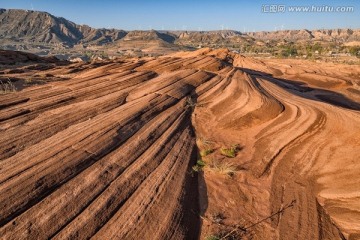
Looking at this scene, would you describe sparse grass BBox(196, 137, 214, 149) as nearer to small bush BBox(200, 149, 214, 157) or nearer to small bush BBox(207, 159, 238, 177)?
small bush BBox(200, 149, 214, 157)

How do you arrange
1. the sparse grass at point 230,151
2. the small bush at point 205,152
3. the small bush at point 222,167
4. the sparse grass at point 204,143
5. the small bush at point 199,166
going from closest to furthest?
the small bush at point 222,167 < the small bush at point 199,166 < the small bush at point 205,152 < the sparse grass at point 230,151 < the sparse grass at point 204,143

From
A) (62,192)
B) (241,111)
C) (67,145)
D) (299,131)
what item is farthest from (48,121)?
(299,131)

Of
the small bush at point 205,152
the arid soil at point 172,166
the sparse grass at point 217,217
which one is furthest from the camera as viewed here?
the small bush at point 205,152

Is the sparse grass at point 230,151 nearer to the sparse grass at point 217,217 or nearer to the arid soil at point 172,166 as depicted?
the arid soil at point 172,166

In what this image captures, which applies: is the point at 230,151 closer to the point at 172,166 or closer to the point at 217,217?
the point at 172,166

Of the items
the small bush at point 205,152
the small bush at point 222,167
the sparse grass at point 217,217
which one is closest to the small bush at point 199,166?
the small bush at point 222,167

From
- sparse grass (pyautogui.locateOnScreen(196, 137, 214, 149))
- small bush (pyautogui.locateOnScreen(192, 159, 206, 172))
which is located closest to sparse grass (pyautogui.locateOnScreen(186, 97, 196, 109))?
sparse grass (pyautogui.locateOnScreen(196, 137, 214, 149))

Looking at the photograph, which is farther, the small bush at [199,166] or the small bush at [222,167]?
the small bush at [199,166]

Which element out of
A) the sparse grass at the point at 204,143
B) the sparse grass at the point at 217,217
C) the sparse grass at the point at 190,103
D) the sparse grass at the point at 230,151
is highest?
the sparse grass at the point at 190,103
